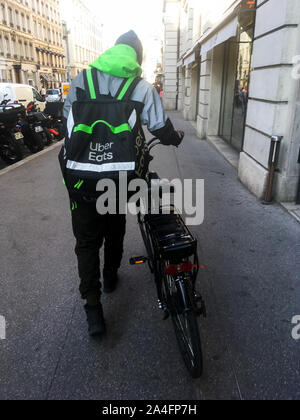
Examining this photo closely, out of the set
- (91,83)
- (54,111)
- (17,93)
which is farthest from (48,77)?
(91,83)

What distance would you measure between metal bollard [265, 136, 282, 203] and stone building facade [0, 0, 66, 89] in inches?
1683

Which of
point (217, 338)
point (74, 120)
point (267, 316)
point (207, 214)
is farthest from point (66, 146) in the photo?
point (207, 214)

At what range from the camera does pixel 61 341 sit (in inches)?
97.0

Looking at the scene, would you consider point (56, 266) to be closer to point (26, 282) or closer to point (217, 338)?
point (26, 282)

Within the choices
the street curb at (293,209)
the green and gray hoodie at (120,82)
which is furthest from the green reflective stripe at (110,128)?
the street curb at (293,209)

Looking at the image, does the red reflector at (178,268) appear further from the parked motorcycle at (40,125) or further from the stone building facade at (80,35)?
the stone building facade at (80,35)

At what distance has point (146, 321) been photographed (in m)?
2.68

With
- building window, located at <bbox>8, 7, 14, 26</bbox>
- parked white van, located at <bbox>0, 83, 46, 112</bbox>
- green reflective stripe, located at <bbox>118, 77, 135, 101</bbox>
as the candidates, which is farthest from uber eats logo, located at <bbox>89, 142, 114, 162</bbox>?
building window, located at <bbox>8, 7, 14, 26</bbox>

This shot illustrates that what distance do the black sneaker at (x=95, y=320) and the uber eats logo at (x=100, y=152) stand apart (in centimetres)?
107

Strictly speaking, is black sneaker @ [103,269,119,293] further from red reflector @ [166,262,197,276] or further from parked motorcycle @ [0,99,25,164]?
parked motorcycle @ [0,99,25,164]

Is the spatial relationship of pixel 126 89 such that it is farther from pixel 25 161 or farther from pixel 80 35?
pixel 80 35

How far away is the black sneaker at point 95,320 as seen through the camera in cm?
245
